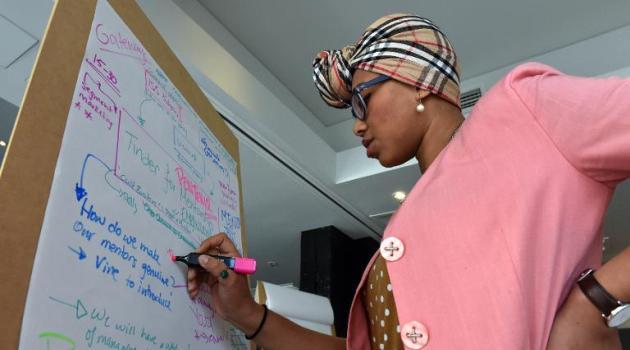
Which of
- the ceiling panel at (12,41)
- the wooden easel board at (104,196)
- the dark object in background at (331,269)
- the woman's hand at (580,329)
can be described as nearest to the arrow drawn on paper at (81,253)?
the wooden easel board at (104,196)

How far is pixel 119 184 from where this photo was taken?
2.11 ft

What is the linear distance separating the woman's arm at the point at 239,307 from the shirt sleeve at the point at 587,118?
542mm

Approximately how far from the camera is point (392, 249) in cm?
65

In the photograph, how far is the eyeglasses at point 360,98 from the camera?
0.90 metres

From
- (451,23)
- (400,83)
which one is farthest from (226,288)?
(451,23)

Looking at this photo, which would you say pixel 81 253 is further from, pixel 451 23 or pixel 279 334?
pixel 451 23

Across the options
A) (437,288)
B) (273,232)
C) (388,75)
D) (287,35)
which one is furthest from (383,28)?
(273,232)

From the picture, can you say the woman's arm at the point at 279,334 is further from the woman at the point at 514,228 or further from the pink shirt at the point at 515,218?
the pink shirt at the point at 515,218

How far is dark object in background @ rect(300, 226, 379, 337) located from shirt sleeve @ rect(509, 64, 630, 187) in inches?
112

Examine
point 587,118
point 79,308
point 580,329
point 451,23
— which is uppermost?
point 451,23

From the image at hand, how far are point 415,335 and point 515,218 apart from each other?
19 centimetres

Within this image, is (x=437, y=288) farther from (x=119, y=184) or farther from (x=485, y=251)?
(x=119, y=184)

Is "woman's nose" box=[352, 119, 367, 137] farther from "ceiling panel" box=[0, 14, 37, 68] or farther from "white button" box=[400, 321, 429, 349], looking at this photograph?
"ceiling panel" box=[0, 14, 37, 68]

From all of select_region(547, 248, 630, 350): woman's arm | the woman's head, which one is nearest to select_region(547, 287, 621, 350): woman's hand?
select_region(547, 248, 630, 350): woman's arm
